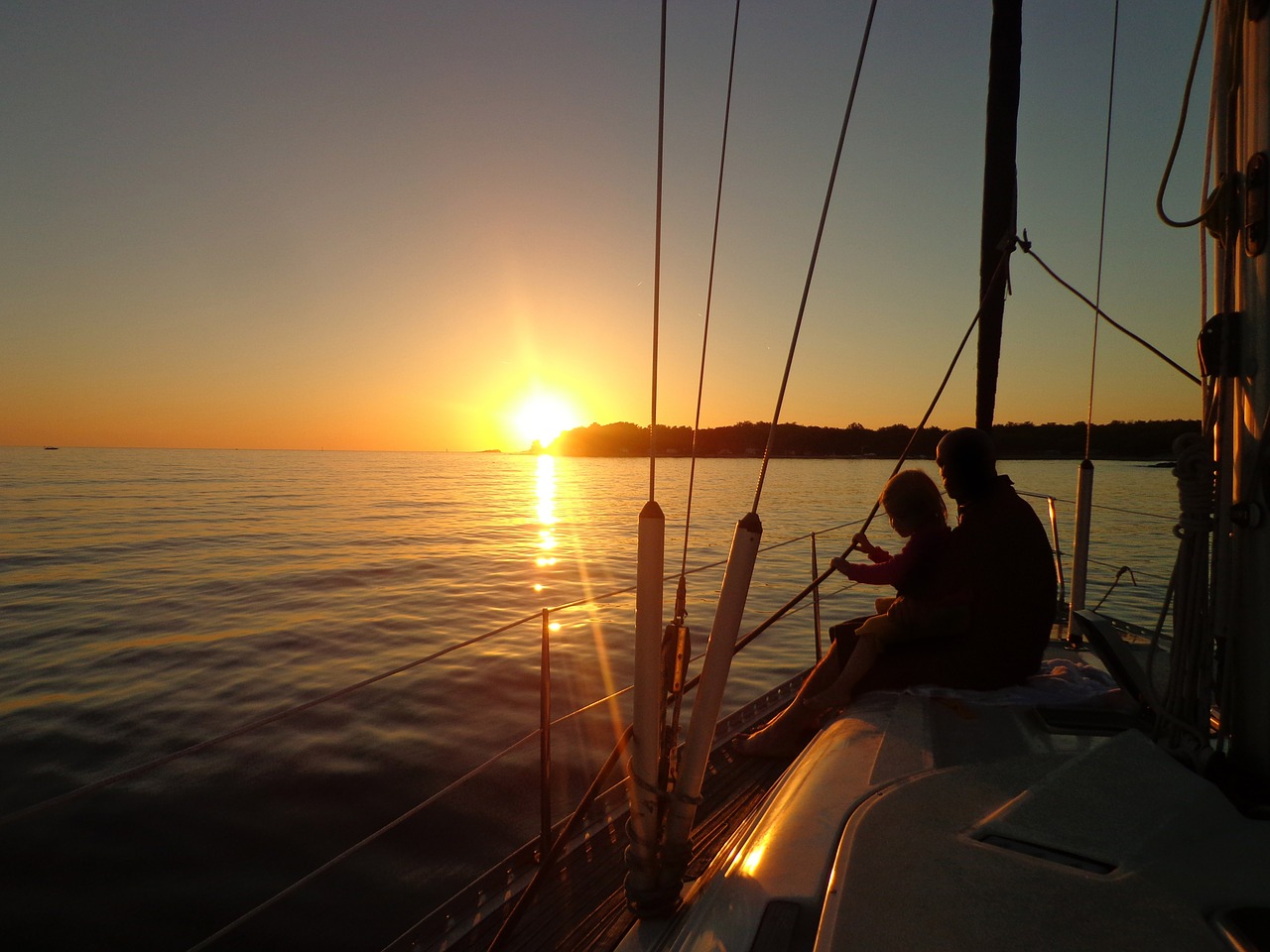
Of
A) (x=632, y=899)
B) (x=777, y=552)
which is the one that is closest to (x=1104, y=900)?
(x=632, y=899)

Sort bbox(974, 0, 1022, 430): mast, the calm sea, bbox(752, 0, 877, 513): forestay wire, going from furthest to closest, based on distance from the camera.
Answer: bbox(974, 0, 1022, 430): mast → the calm sea → bbox(752, 0, 877, 513): forestay wire

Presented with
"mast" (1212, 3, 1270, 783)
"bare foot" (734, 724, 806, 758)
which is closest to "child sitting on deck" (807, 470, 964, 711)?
"bare foot" (734, 724, 806, 758)

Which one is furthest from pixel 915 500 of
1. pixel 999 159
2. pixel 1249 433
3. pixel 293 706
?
pixel 293 706

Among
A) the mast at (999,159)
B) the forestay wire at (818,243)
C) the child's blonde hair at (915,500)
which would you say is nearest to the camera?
the forestay wire at (818,243)

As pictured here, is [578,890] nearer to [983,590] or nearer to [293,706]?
[983,590]

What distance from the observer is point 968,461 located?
2.87 meters

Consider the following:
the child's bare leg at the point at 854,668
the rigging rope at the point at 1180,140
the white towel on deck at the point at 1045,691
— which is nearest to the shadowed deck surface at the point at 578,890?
the child's bare leg at the point at 854,668

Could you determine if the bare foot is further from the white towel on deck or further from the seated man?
the white towel on deck

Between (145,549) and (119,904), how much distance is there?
1487 cm

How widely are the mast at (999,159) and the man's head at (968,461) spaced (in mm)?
2188

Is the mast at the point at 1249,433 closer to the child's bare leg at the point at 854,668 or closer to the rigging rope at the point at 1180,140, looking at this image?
the rigging rope at the point at 1180,140

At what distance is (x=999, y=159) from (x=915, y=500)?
2966mm

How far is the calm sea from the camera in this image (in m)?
3.72

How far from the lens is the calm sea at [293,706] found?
3.72 m
